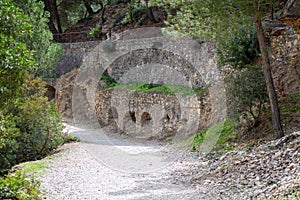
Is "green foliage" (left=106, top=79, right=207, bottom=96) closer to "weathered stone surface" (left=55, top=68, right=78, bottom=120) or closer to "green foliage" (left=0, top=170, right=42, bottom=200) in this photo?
"weathered stone surface" (left=55, top=68, right=78, bottom=120)

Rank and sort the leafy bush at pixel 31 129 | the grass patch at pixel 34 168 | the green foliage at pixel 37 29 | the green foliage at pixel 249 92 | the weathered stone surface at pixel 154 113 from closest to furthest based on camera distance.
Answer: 1. the grass patch at pixel 34 168
2. the green foliage at pixel 249 92
3. the leafy bush at pixel 31 129
4. the weathered stone surface at pixel 154 113
5. the green foliage at pixel 37 29

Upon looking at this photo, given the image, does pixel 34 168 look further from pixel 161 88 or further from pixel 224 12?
pixel 161 88

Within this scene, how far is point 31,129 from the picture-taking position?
486 inches

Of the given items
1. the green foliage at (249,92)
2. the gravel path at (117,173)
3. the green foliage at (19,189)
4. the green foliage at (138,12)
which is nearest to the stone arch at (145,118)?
the gravel path at (117,173)

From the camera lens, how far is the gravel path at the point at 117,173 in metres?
6.96

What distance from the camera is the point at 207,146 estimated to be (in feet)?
35.2

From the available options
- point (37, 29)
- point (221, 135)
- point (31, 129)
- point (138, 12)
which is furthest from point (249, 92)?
point (138, 12)

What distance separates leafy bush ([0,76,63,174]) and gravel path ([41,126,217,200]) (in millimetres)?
762

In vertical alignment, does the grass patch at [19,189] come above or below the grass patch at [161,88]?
below

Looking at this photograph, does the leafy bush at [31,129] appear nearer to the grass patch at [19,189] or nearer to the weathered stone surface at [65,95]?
the grass patch at [19,189]

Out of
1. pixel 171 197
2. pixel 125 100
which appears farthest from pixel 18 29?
pixel 125 100

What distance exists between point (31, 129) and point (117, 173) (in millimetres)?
4609

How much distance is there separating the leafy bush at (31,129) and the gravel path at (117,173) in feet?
2.50

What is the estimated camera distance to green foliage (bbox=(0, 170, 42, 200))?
252 inches
